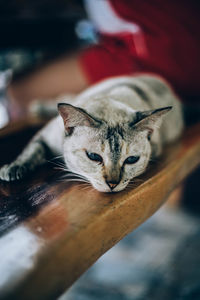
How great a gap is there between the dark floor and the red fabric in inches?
39.0

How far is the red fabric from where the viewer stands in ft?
4.96

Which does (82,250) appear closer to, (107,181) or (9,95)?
(107,181)

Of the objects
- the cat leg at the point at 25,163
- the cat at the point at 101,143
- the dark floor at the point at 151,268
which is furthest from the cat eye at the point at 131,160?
the dark floor at the point at 151,268

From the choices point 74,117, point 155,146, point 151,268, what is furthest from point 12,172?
point 151,268

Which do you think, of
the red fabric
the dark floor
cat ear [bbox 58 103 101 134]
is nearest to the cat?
cat ear [bbox 58 103 101 134]

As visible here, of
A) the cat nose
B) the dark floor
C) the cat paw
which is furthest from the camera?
the dark floor

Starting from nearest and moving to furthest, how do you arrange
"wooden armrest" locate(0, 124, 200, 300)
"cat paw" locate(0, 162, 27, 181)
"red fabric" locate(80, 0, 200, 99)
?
"wooden armrest" locate(0, 124, 200, 300)
"cat paw" locate(0, 162, 27, 181)
"red fabric" locate(80, 0, 200, 99)

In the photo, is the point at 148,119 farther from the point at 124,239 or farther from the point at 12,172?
the point at 124,239

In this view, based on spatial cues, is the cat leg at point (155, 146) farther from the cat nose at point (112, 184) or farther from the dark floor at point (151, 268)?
the dark floor at point (151, 268)

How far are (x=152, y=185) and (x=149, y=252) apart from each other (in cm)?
105

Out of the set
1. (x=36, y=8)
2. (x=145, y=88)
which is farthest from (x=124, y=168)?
(x=36, y=8)

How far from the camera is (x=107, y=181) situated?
0.81m

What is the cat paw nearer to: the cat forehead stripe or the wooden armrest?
the wooden armrest

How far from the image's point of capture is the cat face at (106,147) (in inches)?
32.9
